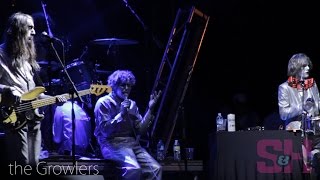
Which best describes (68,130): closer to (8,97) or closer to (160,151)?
(160,151)

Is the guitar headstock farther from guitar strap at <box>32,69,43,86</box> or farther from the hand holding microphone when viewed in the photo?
guitar strap at <box>32,69,43,86</box>

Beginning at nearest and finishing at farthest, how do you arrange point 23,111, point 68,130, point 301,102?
point 23,111 → point 301,102 → point 68,130

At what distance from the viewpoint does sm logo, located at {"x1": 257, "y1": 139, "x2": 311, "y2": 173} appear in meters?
8.52

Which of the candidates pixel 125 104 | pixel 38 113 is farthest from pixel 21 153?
pixel 125 104

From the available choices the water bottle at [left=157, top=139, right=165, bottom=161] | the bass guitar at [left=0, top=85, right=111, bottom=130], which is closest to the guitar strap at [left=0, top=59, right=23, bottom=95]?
the bass guitar at [left=0, top=85, right=111, bottom=130]

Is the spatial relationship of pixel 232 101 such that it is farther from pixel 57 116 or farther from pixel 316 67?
pixel 57 116

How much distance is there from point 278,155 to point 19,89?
155 inches

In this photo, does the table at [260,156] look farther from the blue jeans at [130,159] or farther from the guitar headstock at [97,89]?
the guitar headstock at [97,89]

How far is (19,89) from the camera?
7.05 m

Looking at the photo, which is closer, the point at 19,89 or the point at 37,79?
the point at 19,89

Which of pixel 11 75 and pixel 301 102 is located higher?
pixel 11 75

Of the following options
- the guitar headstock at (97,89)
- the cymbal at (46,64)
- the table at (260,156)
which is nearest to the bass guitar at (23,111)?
the guitar headstock at (97,89)

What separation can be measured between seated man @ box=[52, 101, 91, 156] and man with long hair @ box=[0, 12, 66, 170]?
8.51 feet

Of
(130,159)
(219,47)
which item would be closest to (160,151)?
(130,159)
